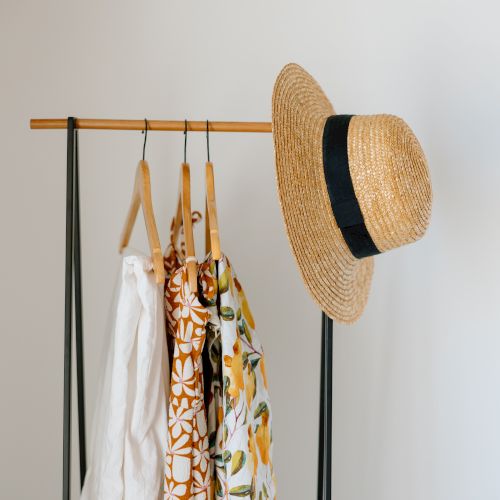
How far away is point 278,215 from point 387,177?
58 centimetres

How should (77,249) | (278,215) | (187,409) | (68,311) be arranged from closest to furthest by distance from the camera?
(187,409)
(68,311)
(77,249)
(278,215)

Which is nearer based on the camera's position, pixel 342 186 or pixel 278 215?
pixel 342 186

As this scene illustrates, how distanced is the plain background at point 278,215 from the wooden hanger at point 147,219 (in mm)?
331

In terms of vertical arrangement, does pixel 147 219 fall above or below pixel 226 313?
above

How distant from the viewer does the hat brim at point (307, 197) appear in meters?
1.04

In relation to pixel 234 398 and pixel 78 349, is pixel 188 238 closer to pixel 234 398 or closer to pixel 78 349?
pixel 234 398

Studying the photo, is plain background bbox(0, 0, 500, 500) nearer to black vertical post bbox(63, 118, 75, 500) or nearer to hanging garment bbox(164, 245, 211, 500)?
black vertical post bbox(63, 118, 75, 500)

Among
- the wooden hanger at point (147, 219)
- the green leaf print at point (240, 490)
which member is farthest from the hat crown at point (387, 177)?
the green leaf print at point (240, 490)

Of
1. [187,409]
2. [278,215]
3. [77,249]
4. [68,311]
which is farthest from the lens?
[278,215]

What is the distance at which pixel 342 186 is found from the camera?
1.02m

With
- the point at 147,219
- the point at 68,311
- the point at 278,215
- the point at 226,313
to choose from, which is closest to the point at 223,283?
the point at 226,313

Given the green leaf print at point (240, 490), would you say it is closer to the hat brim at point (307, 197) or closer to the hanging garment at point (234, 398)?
the hanging garment at point (234, 398)

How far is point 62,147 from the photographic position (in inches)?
60.5

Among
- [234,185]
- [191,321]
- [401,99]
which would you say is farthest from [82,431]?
[401,99]
